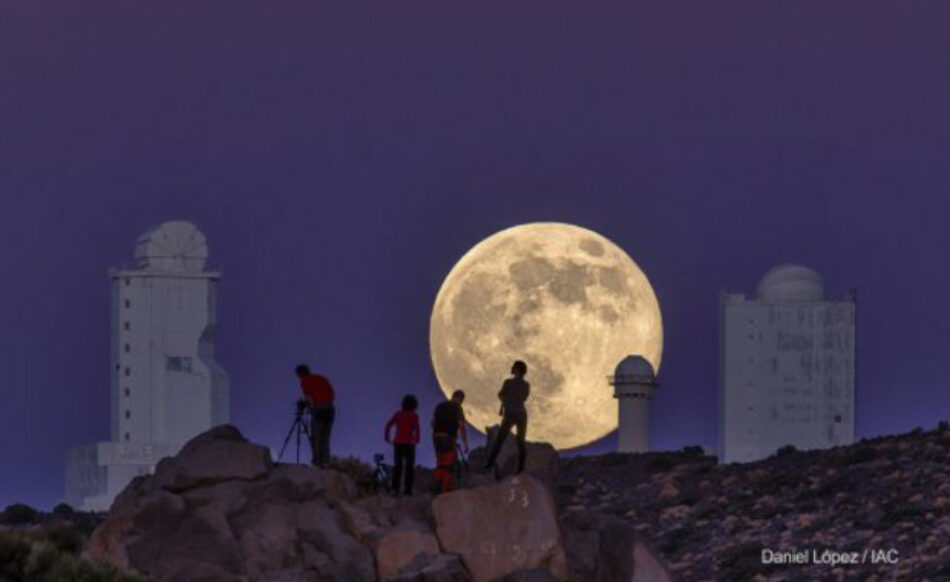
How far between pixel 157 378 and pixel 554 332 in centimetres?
2513

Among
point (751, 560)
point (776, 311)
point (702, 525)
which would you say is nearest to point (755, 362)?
point (776, 311)

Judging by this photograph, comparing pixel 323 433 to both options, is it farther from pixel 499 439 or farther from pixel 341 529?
pixel 499 439

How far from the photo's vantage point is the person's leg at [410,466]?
43375 millimetres

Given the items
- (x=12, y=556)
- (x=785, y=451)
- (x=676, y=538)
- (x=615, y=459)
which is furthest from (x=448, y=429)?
(x=785, y=451)

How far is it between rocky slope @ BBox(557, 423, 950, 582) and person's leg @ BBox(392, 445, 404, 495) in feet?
63.2

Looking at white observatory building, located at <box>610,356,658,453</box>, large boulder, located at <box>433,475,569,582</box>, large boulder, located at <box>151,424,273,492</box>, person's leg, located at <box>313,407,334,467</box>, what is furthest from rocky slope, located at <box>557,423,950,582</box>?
large boulder, located at <box>151,424,273,492</box>

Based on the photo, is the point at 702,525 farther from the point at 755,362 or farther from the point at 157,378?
the point at 157,378

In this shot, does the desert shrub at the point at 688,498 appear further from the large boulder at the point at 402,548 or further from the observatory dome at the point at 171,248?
the observatory dome at the point at 171,248

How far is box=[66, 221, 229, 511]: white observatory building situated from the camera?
112 meters

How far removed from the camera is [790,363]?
97.1 metres

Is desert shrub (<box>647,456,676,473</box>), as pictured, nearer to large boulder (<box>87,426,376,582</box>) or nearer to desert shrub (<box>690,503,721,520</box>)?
desert shrub (<box>690,503,721,520</box>)

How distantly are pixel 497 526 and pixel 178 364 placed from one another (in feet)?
230

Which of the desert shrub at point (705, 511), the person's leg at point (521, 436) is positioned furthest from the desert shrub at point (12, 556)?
the desert shrub at point (705, 511)

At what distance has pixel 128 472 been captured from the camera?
11088 cm
